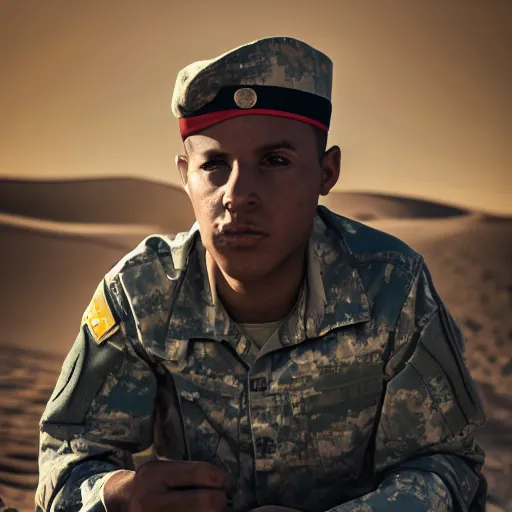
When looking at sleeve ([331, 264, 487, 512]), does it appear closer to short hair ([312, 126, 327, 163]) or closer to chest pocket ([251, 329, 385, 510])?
chest pocket ([251, 329, 385, 510])

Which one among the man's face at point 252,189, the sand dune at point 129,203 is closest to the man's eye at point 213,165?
the man's face at point 252,189

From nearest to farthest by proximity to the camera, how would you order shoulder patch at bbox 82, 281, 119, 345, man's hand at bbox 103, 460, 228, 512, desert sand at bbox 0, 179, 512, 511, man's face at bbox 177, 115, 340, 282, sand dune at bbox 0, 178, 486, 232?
1. man's hand at bbox 103, 460, 228, 512
2. man's face at bbox 177, 115, 340, 282
3. shoulder patch at bbox 82, 281, 119, 345
4. desert sand at bbox 0, 179, 512, 511
5. sand dune at bbox 0, 178, 486, 232

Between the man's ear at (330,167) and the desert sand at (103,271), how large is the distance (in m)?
1.97

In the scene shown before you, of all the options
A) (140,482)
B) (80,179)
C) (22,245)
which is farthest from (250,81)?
(80,179)

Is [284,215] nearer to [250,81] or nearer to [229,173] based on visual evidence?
[229,173]

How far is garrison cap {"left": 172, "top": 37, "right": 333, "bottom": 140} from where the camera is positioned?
240cm

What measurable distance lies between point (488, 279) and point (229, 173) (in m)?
4.92

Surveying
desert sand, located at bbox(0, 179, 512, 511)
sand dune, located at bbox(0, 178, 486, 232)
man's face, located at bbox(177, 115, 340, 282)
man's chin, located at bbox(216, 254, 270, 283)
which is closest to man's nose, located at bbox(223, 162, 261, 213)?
man's face, located at bbox(177, 115, 340, 282)

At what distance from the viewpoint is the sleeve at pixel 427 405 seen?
8.30 ft

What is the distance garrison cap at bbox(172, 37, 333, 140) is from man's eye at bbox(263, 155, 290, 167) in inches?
4.0

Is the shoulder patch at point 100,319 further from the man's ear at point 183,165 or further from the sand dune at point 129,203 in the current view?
the sand dune at point 129,203

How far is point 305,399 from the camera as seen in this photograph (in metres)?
2.59

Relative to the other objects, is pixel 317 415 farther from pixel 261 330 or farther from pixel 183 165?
pixel 183 165

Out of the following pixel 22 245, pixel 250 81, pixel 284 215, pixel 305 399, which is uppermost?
pixel 250 81
